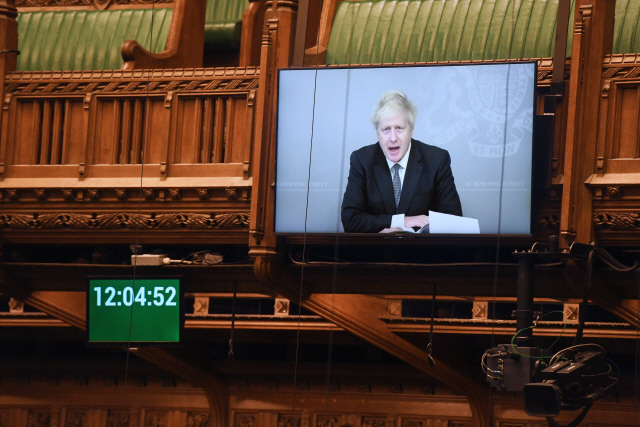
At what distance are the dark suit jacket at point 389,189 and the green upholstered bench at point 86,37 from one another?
280 cm

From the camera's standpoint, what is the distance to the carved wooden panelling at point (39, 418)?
38.7 ft

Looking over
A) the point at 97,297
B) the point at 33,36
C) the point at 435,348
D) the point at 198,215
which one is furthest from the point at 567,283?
the point at 33,36

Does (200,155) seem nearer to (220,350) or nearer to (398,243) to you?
(398,243)

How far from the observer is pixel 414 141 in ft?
29.7

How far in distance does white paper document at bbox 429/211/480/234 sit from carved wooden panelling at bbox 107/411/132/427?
13.8 ft

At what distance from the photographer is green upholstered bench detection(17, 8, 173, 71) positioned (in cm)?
1095

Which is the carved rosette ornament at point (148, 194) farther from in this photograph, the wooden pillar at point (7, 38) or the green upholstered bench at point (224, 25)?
the green upholstered bench at point (224, 25)

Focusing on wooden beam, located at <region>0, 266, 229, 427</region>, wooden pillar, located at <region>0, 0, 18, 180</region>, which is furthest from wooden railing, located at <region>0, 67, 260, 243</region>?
wooden beam, located at <region>0, 266, 229, 427</region>

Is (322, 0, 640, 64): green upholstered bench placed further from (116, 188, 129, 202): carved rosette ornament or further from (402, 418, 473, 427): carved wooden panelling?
(402, 418, 473, 427): carved wooden panelling

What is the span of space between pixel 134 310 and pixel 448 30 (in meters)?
3.37

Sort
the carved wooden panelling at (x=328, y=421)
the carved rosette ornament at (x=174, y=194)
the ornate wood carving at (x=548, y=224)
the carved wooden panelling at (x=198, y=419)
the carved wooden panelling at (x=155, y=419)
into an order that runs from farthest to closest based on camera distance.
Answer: the carved wooden panelling at (x=155, y=419) < the carved wooden panelling at (x=198, y=419) < the carved wooden panelling at (x=328, y=421) < the carved rosette ornament at (x=174, y=194) < the ornate wood carving at (x=548, y=224)

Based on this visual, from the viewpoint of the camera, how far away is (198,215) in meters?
9.38

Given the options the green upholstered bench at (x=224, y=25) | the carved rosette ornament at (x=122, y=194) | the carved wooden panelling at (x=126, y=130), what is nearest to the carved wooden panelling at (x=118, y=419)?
the carved rosette ornament at (x=122, y=194)

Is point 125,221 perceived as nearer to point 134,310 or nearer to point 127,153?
point 127,153
